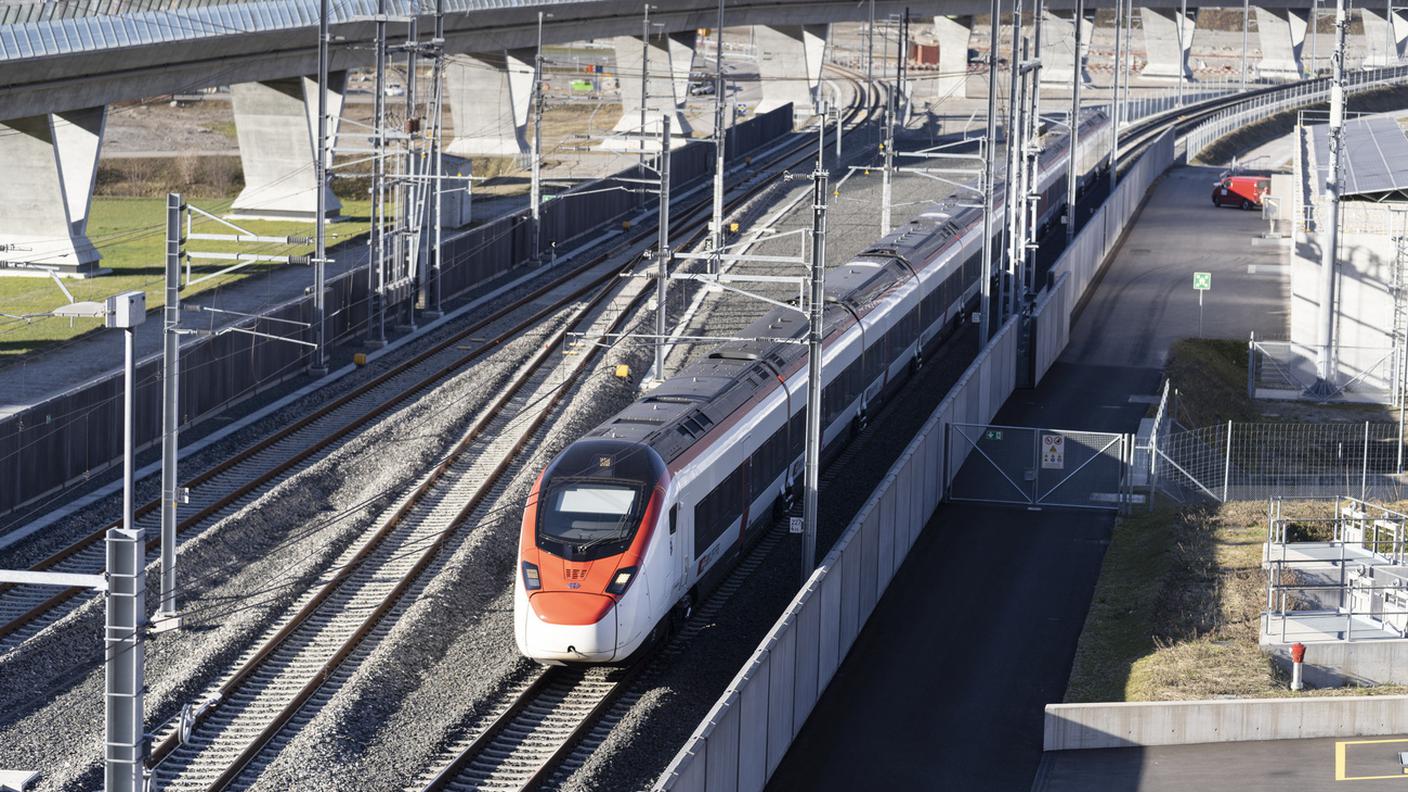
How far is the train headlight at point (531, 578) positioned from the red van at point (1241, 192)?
193 ft

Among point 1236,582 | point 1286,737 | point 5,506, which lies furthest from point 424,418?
point 1286,737

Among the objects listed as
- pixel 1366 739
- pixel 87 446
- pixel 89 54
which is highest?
pixel 89 54

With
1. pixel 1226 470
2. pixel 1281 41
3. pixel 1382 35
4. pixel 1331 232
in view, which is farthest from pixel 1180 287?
pixel 1382 35

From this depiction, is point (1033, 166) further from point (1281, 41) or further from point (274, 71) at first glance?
point (1281, 41)

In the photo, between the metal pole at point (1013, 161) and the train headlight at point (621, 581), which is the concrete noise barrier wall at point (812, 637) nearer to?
the train headlight at point (621, 581)

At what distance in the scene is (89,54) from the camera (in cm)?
5338

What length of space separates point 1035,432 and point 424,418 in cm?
1311

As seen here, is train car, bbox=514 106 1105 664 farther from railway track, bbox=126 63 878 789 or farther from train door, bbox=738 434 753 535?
railway track, bbox=126 63 878 789

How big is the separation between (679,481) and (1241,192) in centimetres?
5745

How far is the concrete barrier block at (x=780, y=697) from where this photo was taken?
21.1 meters

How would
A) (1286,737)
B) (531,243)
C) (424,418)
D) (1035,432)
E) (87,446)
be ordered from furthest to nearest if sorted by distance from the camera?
(531,243) → (424,418) → (1035,432) → (87,446) → (1286,737)

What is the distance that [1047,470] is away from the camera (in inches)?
1410

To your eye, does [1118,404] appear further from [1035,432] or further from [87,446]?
[87,446]

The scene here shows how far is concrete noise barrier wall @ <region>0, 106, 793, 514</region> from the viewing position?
31.2m
